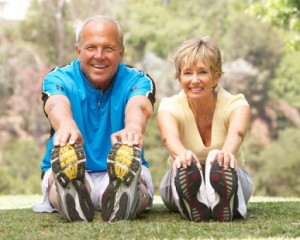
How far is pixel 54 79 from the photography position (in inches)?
164

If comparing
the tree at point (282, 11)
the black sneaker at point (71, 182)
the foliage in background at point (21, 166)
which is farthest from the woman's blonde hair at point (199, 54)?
the foliage in background at point (21, 166)

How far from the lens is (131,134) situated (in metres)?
3.66

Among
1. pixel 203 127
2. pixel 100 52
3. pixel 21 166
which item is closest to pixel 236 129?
pixel 203 127

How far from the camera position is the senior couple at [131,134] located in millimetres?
3549

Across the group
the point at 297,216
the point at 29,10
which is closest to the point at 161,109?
the point at 297,216

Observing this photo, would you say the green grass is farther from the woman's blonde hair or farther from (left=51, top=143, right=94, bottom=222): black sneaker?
the woman's blonde hair

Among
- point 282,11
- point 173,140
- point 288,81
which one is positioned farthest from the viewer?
point 288,81

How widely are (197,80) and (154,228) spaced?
102cm

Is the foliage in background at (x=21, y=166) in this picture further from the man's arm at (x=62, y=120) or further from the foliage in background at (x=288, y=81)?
the man's arm at (x=62, y=120)

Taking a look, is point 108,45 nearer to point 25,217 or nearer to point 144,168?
point 144,168

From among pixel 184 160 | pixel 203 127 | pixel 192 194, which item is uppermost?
pixel 203 127

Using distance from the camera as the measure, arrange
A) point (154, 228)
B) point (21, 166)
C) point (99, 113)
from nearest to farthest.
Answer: point (154, 228) → point (99, 113) → point (21, 166)

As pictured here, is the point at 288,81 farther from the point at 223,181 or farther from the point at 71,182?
the point at 71,182

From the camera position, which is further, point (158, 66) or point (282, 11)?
point (158, 66)
